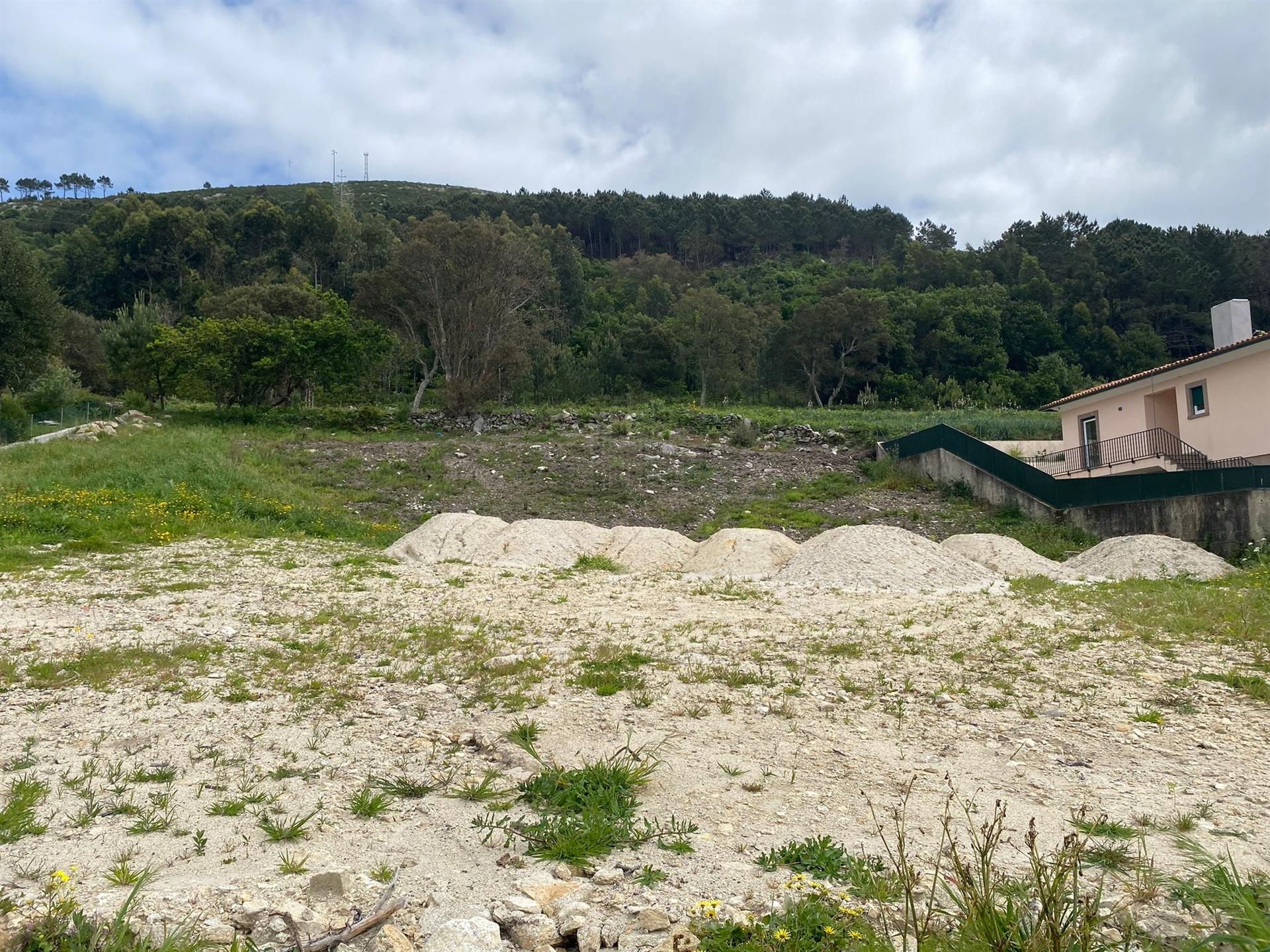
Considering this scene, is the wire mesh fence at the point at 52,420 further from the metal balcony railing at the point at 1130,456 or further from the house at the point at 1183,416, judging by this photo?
the house at the point at 1183,416

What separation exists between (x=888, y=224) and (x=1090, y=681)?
330 ft

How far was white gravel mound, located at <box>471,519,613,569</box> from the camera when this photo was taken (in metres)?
15.5

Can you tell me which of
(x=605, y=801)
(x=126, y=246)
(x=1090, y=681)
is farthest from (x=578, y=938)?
(x=126, y=246)

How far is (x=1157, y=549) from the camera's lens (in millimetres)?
14578

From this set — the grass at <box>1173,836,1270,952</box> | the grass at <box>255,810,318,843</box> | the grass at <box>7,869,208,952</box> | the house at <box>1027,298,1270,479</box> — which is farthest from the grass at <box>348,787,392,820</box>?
the house at <box>1027,298,1270,479</box>

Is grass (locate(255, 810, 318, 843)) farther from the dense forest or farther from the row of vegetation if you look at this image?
the dense forest

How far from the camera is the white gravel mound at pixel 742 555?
14.8 metres

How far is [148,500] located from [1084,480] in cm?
2084

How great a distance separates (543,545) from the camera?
16094 mm

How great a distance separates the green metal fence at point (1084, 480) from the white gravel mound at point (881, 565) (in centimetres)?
714

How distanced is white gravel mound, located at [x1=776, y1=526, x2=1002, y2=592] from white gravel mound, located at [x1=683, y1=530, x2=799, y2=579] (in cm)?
49

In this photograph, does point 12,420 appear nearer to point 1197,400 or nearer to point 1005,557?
point 1005,557

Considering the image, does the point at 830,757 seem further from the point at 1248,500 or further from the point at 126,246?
the point at 126,246

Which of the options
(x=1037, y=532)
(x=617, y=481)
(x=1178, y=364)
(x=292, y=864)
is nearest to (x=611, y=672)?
(x=292, y=864)
